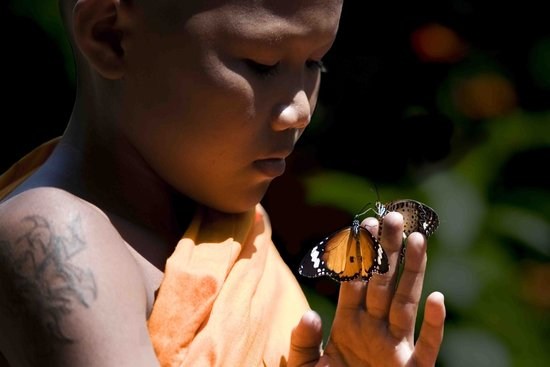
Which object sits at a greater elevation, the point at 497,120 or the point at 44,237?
the point at 44,237

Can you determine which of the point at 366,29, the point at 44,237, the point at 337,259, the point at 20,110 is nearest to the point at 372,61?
the point at 366,29

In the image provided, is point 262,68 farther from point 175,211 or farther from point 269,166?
point 175,211

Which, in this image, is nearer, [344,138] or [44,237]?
[44,237]

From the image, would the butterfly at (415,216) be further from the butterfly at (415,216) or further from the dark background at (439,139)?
the dark background at (439,139)

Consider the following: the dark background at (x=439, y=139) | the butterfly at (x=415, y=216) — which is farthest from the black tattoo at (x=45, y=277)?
the dark background at (x=439, y=139)

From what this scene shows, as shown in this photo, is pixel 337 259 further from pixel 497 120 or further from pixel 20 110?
pixel 20 110

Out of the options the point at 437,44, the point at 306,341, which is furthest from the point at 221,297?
the point at 437,44

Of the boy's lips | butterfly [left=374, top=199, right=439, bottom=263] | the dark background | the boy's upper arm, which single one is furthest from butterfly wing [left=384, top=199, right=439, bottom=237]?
the dark background
